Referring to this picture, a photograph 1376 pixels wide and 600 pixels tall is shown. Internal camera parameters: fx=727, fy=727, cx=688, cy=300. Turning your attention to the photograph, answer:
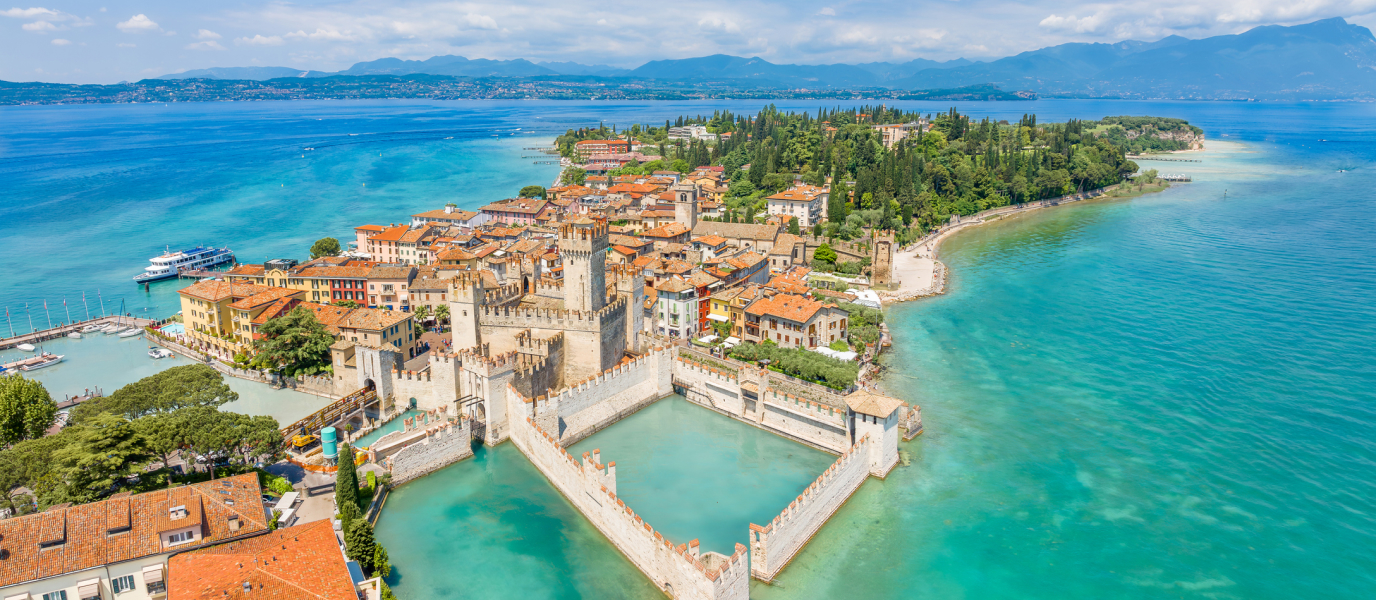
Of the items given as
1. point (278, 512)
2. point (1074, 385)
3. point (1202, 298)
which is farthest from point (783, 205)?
point (278, 512)

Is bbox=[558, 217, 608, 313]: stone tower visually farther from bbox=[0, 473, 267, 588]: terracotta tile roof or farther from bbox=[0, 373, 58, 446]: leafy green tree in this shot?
bbox=[0, 373, 58, 446]: leafy green tree

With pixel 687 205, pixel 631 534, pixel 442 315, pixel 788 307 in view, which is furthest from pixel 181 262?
pixel 631 534

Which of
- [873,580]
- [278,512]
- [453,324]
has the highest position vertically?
[453,324]

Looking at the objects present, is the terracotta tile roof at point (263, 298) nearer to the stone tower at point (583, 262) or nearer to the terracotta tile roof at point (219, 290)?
the terracotta tile roof at point (219, 290)

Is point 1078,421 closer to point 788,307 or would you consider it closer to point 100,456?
point 788,307

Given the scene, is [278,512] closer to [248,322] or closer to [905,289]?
[248,322]

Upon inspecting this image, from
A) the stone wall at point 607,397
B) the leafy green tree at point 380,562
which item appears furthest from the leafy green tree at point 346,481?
the stone wall at point 607,397
